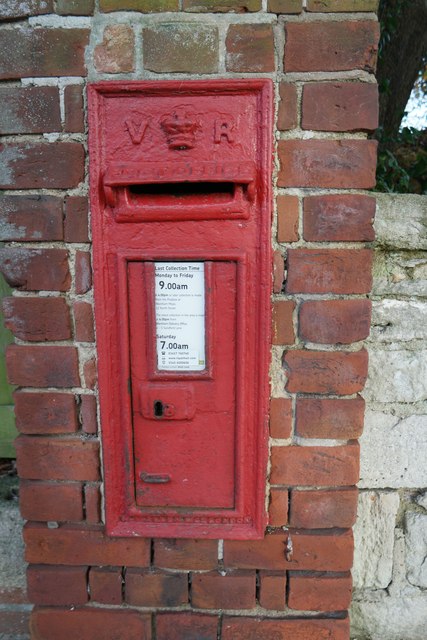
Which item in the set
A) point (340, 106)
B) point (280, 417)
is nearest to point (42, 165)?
point (340, 106)

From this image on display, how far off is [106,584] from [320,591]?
56 cm

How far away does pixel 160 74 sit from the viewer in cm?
105

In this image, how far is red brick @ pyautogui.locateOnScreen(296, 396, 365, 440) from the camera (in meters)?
1.17

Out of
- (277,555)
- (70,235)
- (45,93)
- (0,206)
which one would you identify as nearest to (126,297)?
(70,235)

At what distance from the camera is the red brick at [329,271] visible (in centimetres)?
111

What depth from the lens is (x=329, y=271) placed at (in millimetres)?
1115

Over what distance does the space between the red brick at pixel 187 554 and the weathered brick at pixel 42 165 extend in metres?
0.93

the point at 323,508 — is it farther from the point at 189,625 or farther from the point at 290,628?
the point at 189,625

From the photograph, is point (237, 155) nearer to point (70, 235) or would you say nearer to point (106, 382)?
point (70, 235)

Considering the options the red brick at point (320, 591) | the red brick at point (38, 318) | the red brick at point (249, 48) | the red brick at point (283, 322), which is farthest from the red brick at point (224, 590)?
the red brick at point (249, 48)

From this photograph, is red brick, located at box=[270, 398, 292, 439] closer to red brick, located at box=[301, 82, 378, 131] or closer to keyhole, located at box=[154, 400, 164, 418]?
keyhole, located at box=[154, 400, 164, 418]

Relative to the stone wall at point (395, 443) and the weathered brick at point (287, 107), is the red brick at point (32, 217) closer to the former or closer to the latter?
the weathered brick at point (287, 107)

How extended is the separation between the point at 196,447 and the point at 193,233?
0.51 metres

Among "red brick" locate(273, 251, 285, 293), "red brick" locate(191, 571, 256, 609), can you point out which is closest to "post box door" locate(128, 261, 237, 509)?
"red brick" locate(273, 251, 285, 293)
